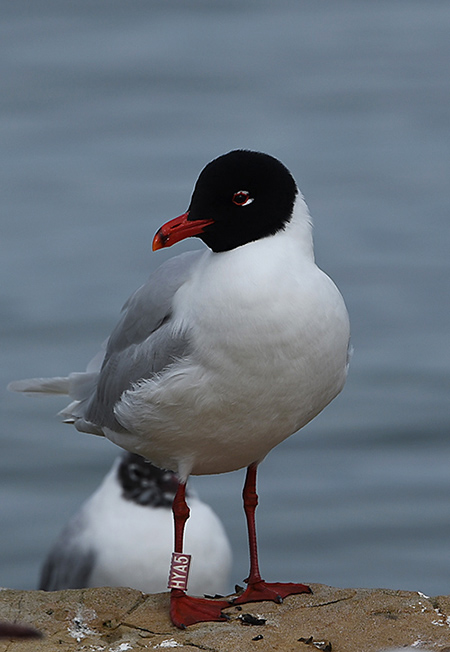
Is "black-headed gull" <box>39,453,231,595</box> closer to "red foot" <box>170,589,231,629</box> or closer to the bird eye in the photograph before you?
"red foot" <box>170,589,231,629</box>

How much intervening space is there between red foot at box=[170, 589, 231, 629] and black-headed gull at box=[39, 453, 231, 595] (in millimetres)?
1844

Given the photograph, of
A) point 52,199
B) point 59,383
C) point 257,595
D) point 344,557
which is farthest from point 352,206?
point 257,595

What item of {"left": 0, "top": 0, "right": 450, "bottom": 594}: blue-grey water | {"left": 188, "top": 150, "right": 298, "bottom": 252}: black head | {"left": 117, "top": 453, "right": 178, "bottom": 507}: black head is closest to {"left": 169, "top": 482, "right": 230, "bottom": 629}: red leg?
{"left": 188, "top": 150, "right": 298, "bottom": 252}: black head

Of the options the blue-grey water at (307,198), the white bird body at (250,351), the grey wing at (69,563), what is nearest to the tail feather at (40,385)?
the white bird body at (250,351)

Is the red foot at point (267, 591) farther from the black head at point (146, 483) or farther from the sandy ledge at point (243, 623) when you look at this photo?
the black head at point (146, 483)

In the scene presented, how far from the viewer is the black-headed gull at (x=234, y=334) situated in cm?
497

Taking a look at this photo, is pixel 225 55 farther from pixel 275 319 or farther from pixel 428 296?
pixel 275 319

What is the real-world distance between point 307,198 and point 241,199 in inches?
254

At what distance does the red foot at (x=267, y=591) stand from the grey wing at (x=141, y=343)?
879 mm

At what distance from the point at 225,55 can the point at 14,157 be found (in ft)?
9.57

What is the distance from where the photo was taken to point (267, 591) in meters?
5.55

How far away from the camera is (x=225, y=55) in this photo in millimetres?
14086

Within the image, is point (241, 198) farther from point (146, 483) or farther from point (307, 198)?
point (307, 198)

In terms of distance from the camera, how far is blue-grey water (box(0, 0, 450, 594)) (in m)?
9.01
